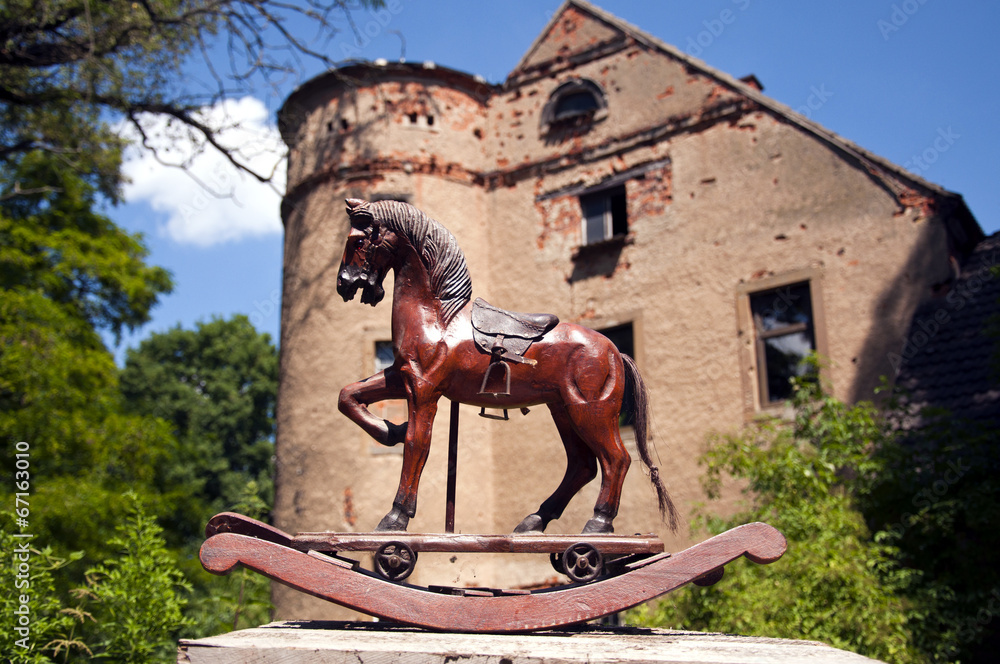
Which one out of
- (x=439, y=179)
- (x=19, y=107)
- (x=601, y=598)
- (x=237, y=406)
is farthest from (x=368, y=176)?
(x=237, y=406)

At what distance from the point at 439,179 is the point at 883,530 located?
762cm

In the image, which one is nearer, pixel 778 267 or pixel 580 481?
pixel 580 481

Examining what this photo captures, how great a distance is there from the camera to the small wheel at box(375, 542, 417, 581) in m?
3.55

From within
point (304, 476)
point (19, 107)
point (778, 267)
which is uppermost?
point (19, 107)

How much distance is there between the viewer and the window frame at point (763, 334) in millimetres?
9773

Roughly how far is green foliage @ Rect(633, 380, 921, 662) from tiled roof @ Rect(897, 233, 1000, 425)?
25.0 inches

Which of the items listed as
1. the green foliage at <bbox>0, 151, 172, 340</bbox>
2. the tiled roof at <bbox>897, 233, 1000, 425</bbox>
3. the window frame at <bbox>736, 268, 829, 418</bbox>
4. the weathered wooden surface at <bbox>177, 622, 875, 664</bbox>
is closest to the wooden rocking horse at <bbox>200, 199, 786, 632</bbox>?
the weathered wooden surface at <bbox>177, 622, 875, 664</bbox>

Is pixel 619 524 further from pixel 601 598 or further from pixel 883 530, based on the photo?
pixel 601 598

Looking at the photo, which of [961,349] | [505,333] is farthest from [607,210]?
[505,333]

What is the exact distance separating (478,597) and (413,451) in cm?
81

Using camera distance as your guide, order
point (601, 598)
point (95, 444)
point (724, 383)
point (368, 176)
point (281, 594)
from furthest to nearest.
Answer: point (95, 444) < point (368, 176) < point (281, 594) < point (724, 383) < point (601, 598)

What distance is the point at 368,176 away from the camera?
40.2 feet

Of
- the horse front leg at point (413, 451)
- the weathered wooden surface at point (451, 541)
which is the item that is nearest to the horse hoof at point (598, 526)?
the weathered wooden surface at point (451, 541)

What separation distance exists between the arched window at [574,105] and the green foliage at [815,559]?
18.2 ft
